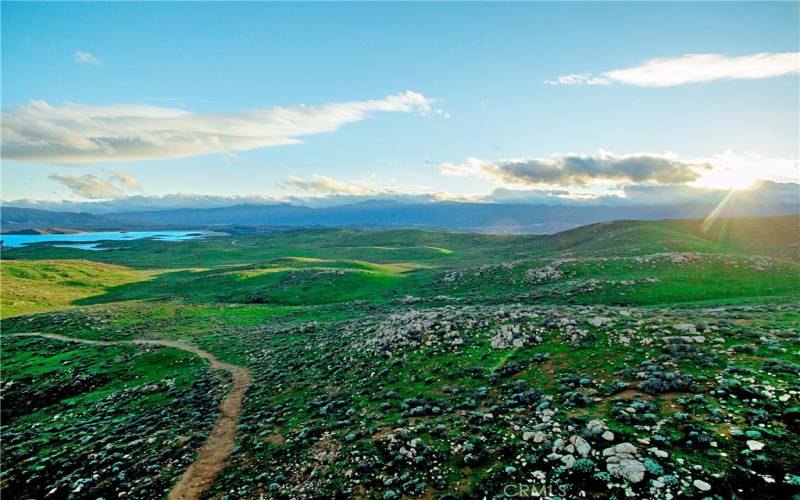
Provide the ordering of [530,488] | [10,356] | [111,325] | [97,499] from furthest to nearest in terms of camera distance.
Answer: [111,325] → [10,356] → [97,499] → [530,488]

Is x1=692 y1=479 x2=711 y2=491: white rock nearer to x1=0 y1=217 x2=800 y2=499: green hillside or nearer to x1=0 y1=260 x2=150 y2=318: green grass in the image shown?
x1=0 y1=217 x2=800 y2=499: green hillside

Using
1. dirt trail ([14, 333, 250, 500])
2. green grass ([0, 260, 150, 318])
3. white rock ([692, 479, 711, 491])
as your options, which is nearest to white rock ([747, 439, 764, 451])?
white rock ([692, 479, 711, 491])

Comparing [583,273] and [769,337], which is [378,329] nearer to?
[769,337]

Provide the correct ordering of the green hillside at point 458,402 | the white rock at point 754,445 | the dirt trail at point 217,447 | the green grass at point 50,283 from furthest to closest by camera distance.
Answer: the green grass at point 50,283 < the dirt trail at point 217,447 < the green hillside at point 458,402 < the white rock at point 754,445

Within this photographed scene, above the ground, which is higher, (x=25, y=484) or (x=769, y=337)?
A: (x=769, y=337)

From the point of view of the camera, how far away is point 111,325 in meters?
53.5

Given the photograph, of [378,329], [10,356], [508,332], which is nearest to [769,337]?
[508,332]

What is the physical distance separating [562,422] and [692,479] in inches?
164
